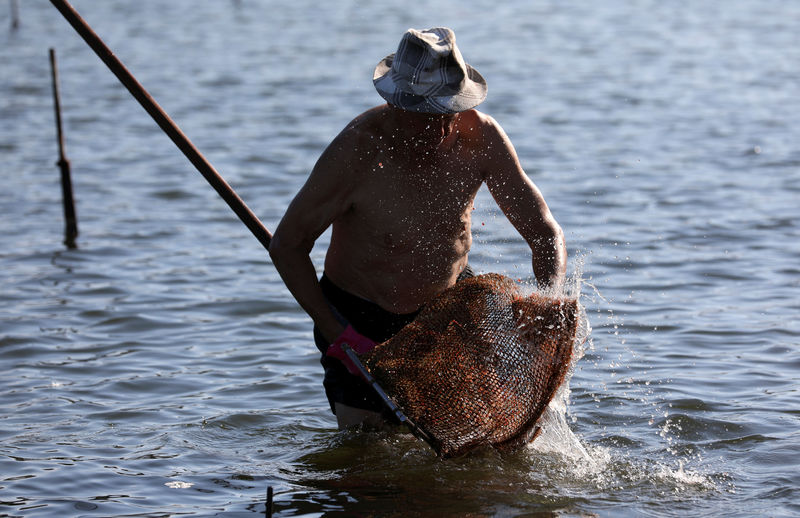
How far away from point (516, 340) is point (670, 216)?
5.49 meters

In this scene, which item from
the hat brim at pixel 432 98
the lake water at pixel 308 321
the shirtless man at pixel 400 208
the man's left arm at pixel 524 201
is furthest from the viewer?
the lake water at pixel 308 321

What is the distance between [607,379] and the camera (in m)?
6.08

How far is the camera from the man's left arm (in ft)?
15.0

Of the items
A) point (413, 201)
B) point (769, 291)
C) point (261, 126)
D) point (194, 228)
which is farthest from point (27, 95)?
point (413, 201)

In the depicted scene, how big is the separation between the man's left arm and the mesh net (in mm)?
241

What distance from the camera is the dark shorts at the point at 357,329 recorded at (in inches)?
187

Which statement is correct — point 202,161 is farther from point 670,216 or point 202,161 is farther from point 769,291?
point 670,216

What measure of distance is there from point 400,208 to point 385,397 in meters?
0.78

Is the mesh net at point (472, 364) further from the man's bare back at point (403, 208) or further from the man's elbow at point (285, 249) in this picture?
the man's elbow at point (285, 249)

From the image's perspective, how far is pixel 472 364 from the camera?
4.41 meters

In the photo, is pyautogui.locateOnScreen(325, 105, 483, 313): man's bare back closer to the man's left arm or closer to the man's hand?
the man's left arm

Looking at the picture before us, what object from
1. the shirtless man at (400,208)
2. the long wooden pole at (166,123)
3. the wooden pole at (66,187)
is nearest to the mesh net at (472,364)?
the shirtless man at (400,208)

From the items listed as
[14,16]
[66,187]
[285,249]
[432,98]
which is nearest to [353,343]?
[285,249]

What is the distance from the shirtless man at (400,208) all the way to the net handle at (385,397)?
98 millimetres
